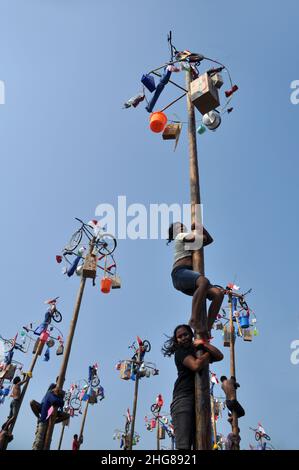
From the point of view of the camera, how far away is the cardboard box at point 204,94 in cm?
504

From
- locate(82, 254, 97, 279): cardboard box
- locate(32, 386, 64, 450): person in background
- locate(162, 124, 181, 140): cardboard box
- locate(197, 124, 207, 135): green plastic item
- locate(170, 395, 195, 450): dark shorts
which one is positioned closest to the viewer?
locate(170, 395, 195, 450): dark shorts

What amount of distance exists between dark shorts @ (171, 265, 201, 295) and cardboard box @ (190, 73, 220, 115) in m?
2.62

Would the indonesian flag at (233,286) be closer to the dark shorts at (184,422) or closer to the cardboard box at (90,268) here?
the cardboard box at (90,268)

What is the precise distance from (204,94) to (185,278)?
2.80 meters

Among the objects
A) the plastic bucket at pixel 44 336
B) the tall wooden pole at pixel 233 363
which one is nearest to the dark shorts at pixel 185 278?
the tall wooden pole at pixel 233 363

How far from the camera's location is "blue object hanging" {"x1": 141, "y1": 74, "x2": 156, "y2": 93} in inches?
258

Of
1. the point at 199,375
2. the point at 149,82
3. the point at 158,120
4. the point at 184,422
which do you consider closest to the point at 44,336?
the point at 149,82

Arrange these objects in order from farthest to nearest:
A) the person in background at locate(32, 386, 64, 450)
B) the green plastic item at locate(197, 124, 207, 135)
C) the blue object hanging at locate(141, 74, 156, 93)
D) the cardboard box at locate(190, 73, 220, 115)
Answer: the person in background at locate(32, 386, 64, 450) < the green plastic item at locate(197, 124, 207, 135) < the blue object hanging at locate(141, 74, 156, 93) < the cardboard box at locate(190, 73, 220, 115)

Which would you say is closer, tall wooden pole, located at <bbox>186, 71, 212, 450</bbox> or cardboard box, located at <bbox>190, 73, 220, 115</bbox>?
tall wooden pole, located at <bbox>186, 71, 212, 450</bbox>

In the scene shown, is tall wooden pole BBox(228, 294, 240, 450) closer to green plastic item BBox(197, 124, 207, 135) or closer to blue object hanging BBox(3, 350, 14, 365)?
green plastic item BBox(197, 124, 207, 135)

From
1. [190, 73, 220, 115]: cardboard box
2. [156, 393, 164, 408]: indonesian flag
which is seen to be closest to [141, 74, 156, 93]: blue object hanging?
[190, 73, 220, 115]: cardboard box

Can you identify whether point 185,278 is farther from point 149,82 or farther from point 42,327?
point 42,327

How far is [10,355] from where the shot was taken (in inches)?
761
